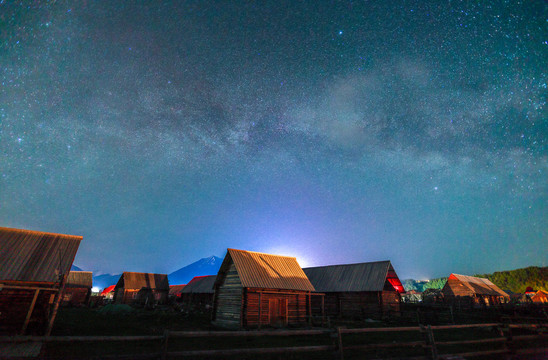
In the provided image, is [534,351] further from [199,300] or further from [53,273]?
[199,300]

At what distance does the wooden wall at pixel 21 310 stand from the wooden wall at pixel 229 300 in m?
13.8

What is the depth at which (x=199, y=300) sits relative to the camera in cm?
5238

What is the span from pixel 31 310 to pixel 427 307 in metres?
42.0

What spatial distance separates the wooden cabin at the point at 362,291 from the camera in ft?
110

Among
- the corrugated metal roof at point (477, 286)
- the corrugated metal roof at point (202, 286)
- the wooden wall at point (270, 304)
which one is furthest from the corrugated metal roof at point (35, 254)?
the corrugated metal roof at point (477, 286)

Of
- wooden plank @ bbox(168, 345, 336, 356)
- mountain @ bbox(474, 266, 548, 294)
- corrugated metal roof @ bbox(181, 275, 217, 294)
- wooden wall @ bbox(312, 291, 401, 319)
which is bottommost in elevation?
wooden plank @ bbox(168, 345, 336, 356)

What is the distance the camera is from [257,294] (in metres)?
25.6

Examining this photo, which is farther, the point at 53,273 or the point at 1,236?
the point at 1,236

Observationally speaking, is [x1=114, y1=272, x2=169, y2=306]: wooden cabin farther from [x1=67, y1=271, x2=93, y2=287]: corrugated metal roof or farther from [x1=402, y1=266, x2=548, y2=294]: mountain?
[x1=402, y1=266, x2=548, y2=294]: mountain

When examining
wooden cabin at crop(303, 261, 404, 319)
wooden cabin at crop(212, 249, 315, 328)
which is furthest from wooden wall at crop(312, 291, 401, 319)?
wooden cabin at crop(212, 249, 315, 328)

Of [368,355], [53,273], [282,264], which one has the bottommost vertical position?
[368,355]

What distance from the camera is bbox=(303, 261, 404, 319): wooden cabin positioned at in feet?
110

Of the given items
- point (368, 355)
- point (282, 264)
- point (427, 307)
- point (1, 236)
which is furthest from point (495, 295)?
point (1, 236)

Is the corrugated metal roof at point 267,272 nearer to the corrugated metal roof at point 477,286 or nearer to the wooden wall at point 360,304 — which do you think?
the wooden wall at point 360,304
